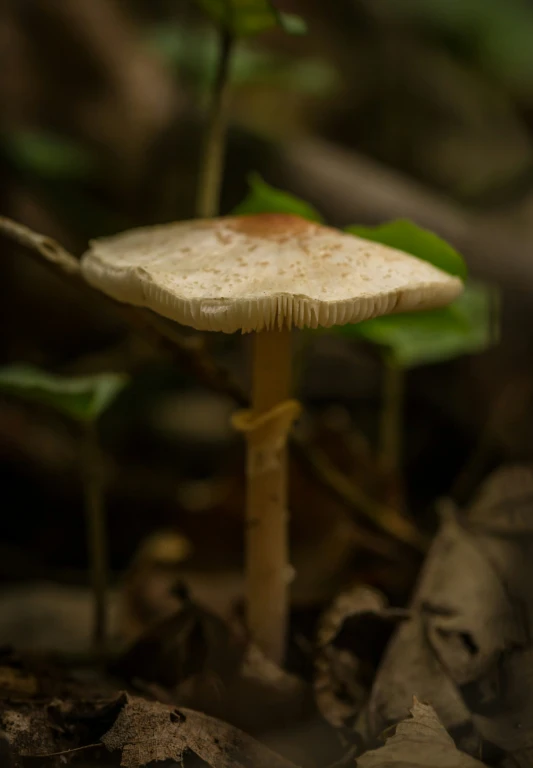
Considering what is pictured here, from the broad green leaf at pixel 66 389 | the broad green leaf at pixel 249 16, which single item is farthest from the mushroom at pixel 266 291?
the broad green leaf at pixel 249 16

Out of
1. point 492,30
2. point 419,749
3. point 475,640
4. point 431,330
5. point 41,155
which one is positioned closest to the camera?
point 419,749

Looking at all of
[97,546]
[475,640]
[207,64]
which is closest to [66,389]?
[97,546]

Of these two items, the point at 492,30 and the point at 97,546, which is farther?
the point at 492,30

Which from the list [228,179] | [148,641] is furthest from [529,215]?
[148,641]

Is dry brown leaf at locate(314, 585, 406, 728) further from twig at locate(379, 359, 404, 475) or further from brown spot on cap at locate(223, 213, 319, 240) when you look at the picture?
brown spot on cap at locate(223, 213, 319, 240)

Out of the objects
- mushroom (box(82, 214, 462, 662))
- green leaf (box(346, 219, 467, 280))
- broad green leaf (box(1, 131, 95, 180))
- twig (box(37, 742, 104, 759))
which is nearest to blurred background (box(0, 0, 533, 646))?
broad green leaf (box(1, 131, 95, 180))

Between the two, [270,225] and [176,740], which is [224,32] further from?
[176,740]

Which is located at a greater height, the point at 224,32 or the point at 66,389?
the point at 224,32
